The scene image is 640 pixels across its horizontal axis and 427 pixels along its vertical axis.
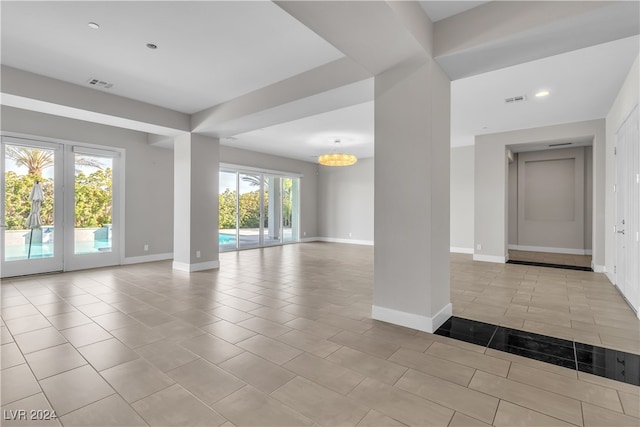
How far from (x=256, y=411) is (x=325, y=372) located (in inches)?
23.0

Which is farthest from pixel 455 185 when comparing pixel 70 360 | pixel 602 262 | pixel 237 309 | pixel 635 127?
pixel 70 360

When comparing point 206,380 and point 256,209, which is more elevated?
point 256,209

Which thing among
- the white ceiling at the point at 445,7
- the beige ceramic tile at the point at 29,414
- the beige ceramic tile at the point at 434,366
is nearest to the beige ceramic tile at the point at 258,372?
the beige ceramic tile at the point at 434,366

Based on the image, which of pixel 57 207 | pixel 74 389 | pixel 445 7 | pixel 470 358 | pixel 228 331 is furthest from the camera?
pixel 57 207

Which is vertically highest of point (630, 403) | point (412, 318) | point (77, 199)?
point (77, 199)

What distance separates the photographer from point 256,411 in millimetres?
1748

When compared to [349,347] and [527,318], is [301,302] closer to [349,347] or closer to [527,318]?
[349,347]

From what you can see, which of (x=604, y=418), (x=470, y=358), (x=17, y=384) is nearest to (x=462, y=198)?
(x=470, y=358)

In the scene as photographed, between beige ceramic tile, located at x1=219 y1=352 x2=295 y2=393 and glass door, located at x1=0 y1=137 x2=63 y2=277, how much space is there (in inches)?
207

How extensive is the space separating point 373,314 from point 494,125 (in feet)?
16.6

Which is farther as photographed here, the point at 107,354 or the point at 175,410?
the point at 107,354

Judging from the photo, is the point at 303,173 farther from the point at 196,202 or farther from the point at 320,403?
the point at 320,403

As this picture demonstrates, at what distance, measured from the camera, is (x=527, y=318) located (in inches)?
129

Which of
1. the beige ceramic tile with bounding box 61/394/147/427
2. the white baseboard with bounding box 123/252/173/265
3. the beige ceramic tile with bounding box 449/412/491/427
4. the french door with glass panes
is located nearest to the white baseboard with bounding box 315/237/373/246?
the white baseboard with bounding box 123/252/173/265
